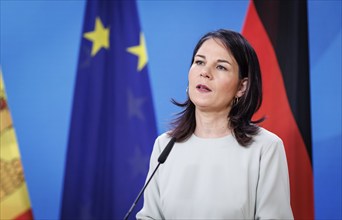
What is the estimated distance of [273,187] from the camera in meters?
1.47

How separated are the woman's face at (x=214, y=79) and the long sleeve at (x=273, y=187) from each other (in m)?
0.25

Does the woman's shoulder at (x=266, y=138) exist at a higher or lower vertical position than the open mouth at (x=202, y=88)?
lower

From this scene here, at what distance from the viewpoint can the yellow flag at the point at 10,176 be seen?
8.29 feet

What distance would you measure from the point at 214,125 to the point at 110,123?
1044 millimetres

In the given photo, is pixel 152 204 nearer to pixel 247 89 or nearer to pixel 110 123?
pixel 247 89

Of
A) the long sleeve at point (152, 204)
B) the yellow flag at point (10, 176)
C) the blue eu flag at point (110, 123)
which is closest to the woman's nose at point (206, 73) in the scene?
the long sleeve at point (152, 204)

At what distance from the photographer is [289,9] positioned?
7.72 feet

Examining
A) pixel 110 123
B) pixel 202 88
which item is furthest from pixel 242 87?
pixel 110 123

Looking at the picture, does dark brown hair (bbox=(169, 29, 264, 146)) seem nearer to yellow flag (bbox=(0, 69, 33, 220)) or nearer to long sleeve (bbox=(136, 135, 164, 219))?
long sleeve (bbox=(136, 135, 164, 219))

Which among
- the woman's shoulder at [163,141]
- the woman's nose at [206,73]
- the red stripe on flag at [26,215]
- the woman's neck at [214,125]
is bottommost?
the red stripe on flag at [26,215]

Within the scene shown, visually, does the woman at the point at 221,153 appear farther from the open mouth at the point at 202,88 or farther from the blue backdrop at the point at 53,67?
the blue backdrop at the point at 53,67

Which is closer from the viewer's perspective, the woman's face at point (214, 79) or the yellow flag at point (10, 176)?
the woman's face at point (214, 79)

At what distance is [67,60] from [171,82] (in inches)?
24.1

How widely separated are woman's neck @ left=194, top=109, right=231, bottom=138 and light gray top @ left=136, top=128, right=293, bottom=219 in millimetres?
30
